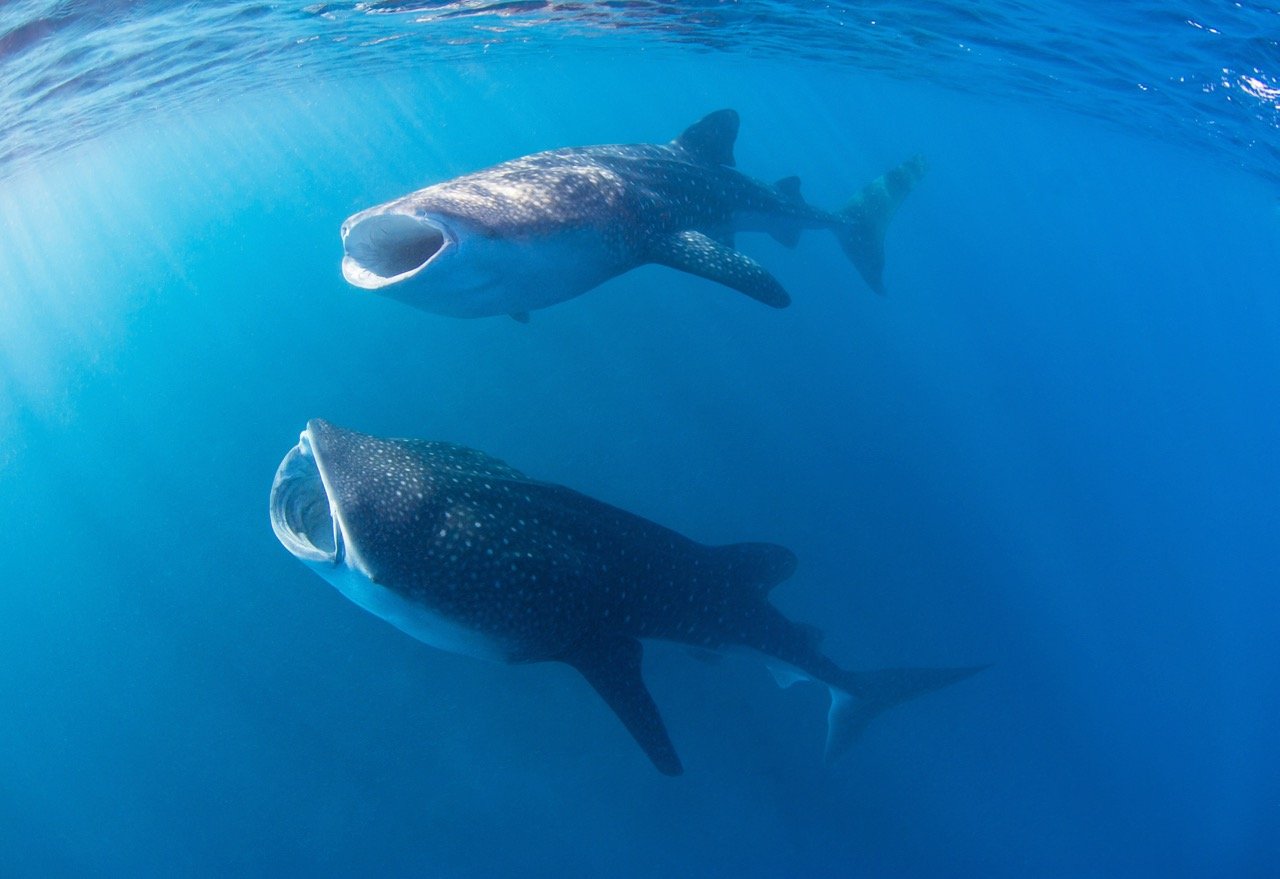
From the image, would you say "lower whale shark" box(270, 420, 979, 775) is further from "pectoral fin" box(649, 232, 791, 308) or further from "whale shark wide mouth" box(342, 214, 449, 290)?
"pectoral fin" box(649, 232, 791, 308)

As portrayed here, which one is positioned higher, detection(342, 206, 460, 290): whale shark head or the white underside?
detection(342, 206, 460, 290): whale shark head

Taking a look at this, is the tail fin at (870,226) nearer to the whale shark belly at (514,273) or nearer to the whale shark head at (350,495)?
the whale shark belly at (514,273)

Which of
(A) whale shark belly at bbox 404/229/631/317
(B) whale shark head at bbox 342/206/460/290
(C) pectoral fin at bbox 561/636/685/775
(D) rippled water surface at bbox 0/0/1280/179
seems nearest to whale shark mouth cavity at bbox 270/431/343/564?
(B) whale shark head at bbox 342/206/460/290

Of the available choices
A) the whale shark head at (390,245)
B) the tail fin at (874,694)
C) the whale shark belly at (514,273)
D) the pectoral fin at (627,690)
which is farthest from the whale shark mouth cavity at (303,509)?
the tail fin at (874,694)

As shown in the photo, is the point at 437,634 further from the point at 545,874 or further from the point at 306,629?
the point at 306,629

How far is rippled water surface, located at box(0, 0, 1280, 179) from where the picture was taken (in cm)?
1130

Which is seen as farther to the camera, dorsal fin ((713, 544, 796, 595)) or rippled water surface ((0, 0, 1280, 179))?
rippled water surface ((0, 0, 1280, 179))

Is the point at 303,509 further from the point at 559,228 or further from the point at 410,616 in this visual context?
the point at 559,228

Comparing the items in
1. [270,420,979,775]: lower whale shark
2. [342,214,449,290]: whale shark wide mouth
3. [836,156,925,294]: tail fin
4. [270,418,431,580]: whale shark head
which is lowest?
[836,156,925,294]: tail fin

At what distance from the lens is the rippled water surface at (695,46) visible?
1130 centimetres

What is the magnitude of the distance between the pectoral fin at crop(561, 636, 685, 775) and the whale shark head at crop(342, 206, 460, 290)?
292 centimetres

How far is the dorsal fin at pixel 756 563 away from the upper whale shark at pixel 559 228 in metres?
2.40

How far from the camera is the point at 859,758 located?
37.9ft

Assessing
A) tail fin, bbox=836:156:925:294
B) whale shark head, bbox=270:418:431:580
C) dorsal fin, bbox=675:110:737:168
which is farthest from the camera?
tail fin, bbox=836:156:925:294
